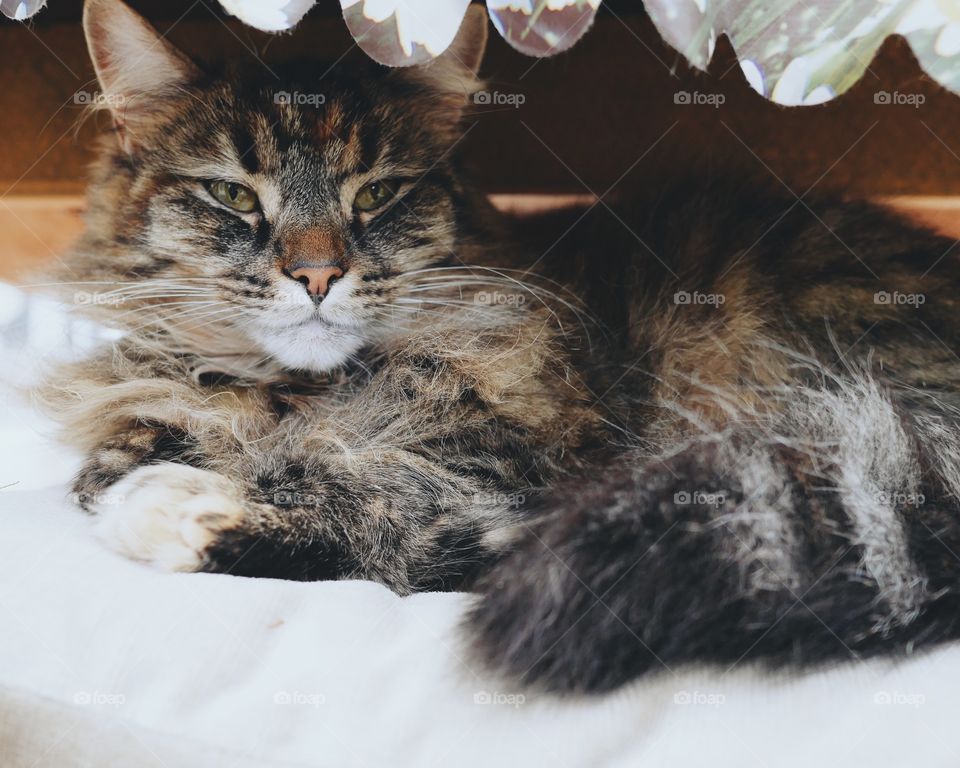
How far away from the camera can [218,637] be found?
3.34 ft

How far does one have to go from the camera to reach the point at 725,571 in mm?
970

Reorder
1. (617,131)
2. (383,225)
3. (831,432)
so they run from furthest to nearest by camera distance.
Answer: (617,131)
(383,225)
(831,432)

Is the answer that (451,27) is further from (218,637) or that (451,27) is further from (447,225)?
(218,637)

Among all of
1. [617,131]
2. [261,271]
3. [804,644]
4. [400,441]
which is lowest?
[804,644]

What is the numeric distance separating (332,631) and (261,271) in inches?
23.9

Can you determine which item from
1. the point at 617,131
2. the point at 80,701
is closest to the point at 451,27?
the point at 80,701

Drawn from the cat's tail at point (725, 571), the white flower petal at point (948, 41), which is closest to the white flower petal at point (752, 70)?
the white flower petal at point (948, 41)

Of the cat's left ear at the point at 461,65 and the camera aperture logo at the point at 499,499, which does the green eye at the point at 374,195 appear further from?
the camera aperture logo at the point at 499,499

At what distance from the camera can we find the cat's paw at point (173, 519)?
1149mm

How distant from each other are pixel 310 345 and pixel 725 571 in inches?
30.1

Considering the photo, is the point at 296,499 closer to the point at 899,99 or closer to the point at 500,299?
the point at 500,299

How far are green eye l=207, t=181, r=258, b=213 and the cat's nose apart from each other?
172mm

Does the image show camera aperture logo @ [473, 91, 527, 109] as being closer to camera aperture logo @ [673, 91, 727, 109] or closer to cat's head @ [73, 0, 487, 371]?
cat's head @ [73, 0, 487, 371]

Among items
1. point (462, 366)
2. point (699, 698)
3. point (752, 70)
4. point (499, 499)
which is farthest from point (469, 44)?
point (699, 698)
